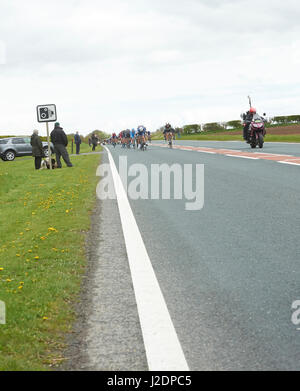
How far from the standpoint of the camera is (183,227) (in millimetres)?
7043

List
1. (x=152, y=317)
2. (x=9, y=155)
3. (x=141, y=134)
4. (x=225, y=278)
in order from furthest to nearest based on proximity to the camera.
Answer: (x=9, y=155), (x=141, y=134), (x=225, y=278), (x=152, y=317)

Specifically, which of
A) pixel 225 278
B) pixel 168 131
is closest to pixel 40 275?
pixel 225 278

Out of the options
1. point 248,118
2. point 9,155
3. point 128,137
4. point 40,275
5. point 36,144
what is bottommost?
point 9,155

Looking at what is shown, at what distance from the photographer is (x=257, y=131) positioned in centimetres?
2453

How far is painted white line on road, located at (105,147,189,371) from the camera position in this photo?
9.85 ft

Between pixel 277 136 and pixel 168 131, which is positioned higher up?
pixel 168 131

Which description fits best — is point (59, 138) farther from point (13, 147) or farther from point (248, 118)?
point (13, 147)

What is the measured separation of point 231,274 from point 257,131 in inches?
814

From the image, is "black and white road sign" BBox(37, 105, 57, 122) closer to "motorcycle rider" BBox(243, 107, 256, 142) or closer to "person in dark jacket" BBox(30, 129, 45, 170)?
"person in dark jacket" BBox(30, 129, 45, 170)

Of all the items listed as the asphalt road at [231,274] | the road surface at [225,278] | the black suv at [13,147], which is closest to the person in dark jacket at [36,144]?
the road surface at [225,278]

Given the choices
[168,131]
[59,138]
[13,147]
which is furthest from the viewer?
[168,131]

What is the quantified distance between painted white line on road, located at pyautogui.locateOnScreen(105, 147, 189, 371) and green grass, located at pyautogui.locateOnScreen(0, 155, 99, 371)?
524 millimetres

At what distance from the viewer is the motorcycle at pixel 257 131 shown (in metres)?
24.1

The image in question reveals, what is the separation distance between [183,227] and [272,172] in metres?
6.50
